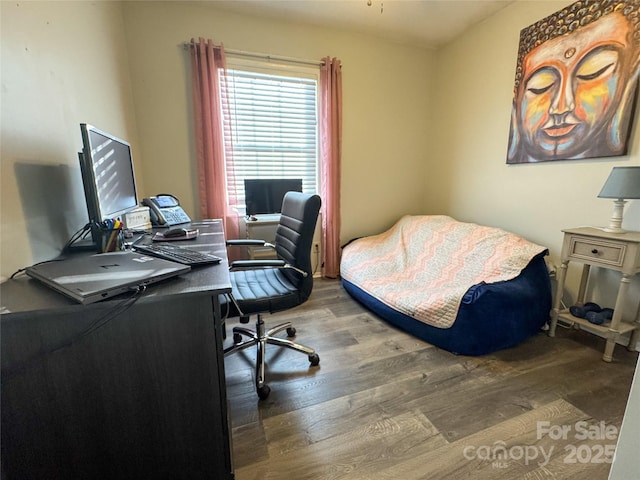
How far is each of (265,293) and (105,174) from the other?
2.92 ft

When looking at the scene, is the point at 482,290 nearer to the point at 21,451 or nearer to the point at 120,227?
the point at 120,227

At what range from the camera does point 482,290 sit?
1.75 meters

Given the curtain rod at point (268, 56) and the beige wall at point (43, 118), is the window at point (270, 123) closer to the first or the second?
the curtain rod at point (268, 56)

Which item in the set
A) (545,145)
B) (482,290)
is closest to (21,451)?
(482,290)

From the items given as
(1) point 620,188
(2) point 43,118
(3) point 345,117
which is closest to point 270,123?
(3) point 345,117

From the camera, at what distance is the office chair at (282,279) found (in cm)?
142

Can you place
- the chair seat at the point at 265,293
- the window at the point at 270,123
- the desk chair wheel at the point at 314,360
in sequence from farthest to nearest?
the window at the point at 270,123 < the desk chair wheel at the point at 314,360 < the chair seat at the point at 265,293

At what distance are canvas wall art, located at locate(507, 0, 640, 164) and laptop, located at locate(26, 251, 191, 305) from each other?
8.91 feet

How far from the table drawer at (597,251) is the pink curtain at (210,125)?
9.22ft

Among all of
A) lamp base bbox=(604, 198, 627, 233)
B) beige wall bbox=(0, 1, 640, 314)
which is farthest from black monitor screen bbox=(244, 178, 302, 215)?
lamp base bbox=(604, 198, 627, 233)

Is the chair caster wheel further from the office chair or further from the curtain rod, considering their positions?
the curtain rod

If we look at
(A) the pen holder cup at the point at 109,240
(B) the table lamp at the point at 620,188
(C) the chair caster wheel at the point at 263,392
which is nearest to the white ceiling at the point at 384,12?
(B) the table lamp at the point at 620,188

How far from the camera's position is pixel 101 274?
816mm

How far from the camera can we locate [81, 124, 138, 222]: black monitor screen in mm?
1019
